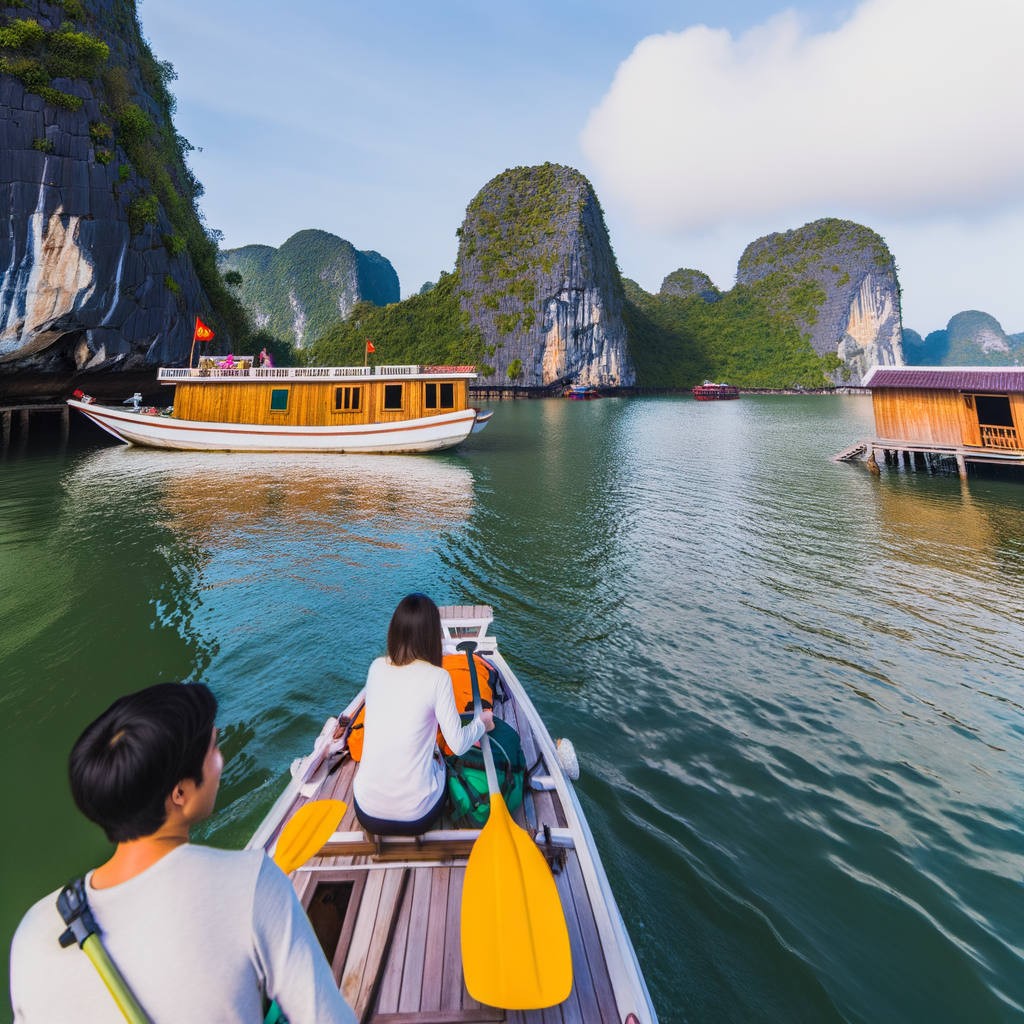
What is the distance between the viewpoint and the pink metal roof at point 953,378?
19406 mm

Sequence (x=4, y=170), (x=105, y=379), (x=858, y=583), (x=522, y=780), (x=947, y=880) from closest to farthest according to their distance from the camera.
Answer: (x=522, y=780)
(x=947, y=880)
(x=858, y=583)
(x=4, y=170)
(x=105, y=379)

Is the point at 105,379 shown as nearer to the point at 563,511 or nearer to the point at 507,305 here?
the point at 563,511

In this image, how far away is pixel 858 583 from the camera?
10688 millimetres

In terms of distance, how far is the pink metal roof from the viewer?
63.7 ft

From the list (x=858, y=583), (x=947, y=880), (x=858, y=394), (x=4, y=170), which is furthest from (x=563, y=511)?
(x=858, y=394)

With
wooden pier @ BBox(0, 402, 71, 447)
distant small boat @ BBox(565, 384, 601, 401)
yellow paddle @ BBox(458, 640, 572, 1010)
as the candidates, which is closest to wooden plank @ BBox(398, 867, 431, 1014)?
yellow paddle @ BBox(458, 640, 572, 1010)

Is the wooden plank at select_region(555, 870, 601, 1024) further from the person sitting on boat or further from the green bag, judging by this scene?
the person sitting on boat

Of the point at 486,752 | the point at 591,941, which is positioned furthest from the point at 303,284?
the point at 591,941

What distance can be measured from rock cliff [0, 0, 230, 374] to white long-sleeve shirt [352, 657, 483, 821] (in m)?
27.8

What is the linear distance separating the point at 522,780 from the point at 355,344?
119 meters

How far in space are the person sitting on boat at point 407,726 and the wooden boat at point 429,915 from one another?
229 millimetres

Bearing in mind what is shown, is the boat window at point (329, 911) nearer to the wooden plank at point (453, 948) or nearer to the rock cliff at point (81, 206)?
the wooden plank at point (453, 948)

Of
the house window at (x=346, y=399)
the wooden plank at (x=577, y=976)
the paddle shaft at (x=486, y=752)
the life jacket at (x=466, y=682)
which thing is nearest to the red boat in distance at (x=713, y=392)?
the house window at (x=346, y=399)

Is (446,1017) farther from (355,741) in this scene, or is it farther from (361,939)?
(355,741)
